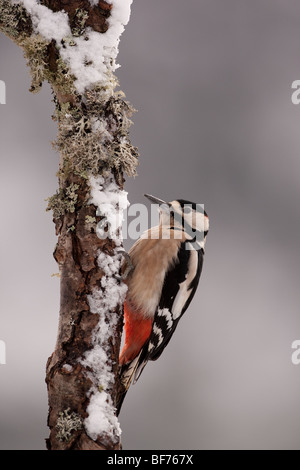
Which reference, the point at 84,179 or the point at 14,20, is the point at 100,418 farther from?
the point at 14,20

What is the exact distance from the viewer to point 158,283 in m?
1.53

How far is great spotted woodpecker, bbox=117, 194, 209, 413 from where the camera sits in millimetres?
1477

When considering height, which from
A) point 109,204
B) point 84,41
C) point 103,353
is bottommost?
point 103,353

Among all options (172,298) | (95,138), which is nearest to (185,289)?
(172,298)

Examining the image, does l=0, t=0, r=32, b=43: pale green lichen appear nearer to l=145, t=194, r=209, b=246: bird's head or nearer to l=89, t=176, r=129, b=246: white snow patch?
l=89, t=176, r=129, b=246: white snow patch

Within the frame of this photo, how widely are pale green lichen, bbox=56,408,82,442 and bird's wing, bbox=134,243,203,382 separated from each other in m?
0.41

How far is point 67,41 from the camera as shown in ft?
3.87

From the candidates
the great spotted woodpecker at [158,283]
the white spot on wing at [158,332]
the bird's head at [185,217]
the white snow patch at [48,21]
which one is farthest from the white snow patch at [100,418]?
the white snow patch at [48,21]

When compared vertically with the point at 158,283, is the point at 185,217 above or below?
above

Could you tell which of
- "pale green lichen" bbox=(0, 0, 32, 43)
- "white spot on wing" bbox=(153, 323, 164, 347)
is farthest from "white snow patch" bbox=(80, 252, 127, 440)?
"pale green lichen" bbox=(0, 0, 32, 43)

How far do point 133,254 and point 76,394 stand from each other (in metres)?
0.49

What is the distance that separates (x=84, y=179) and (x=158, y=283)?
45 cm

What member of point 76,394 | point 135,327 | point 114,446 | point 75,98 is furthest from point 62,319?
point 75,98
